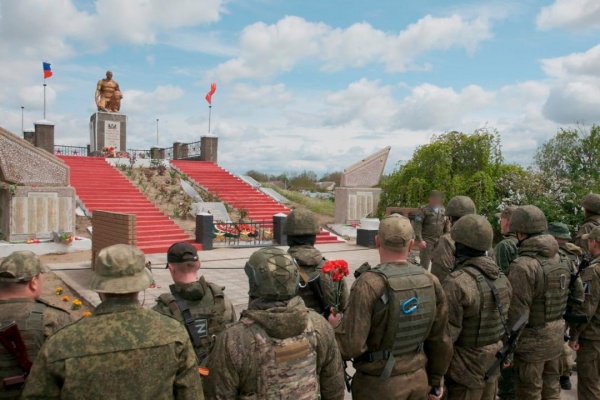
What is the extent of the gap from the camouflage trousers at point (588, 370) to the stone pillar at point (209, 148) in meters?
22.3

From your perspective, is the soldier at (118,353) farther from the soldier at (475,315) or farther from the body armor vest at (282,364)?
the soldier at (475,315)

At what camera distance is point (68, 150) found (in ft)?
86.0

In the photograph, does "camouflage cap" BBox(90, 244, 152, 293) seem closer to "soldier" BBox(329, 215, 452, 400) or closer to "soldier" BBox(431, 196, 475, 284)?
"soldier" BBox(329, 215, 452, 400)

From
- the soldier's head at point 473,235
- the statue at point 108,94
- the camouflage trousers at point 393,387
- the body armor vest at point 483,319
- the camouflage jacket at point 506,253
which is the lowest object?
the camouflage trousers at point 393,387

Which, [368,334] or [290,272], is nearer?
[290,272]

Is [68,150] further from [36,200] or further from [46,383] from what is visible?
[46,383]

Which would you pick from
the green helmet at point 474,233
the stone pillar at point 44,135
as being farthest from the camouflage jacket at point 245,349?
the stone pillar at point 44,135

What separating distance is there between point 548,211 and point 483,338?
928 centimetres

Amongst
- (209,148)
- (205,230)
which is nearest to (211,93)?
(209,148)

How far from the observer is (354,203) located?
18656 millimetres

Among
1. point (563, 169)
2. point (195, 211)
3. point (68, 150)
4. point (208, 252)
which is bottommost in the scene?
point (208, 252)

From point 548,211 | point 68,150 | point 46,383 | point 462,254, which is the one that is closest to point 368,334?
point 462,254

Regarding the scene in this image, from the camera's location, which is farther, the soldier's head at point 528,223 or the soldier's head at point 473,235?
the soldier's head at point 528,223

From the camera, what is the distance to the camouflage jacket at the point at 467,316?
3250 mm
